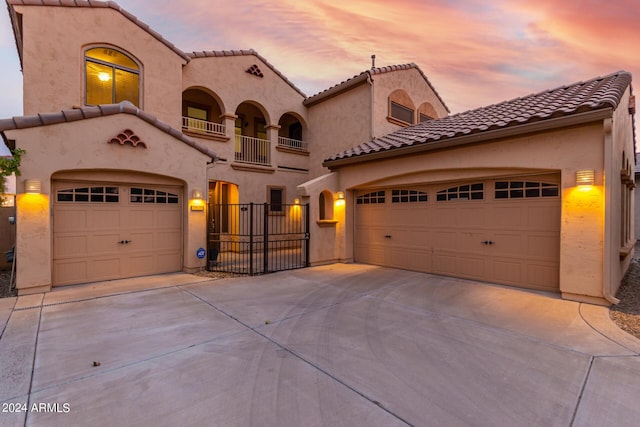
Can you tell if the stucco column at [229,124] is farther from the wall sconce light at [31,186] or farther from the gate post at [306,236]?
the wall sconce light at [31,186]

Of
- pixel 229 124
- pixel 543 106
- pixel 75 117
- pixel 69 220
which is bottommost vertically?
pixel 69 220

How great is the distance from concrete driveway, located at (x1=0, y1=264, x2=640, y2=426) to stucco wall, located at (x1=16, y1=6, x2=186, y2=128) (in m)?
6.41

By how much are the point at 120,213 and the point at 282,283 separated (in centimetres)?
478

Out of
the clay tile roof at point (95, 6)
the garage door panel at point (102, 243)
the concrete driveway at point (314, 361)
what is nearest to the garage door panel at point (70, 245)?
the garage door panel at point (102, 243)

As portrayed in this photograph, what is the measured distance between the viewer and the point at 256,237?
44.5ft

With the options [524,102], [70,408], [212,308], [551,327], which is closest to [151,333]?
[212,308]

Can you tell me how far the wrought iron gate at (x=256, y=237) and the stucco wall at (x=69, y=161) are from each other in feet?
6.82

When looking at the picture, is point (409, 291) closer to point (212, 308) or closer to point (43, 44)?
point (212, 308)

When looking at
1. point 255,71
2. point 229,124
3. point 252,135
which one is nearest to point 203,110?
point 229,124

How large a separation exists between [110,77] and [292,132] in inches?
341

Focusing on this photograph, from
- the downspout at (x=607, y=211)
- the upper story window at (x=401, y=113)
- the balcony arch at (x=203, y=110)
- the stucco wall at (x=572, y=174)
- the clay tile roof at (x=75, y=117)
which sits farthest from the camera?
the upper story window at (x=401, y=113)

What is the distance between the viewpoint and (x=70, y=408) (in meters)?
2.83

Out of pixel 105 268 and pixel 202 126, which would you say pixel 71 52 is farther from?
pixel 105 268

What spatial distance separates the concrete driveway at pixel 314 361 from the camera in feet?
9.09
